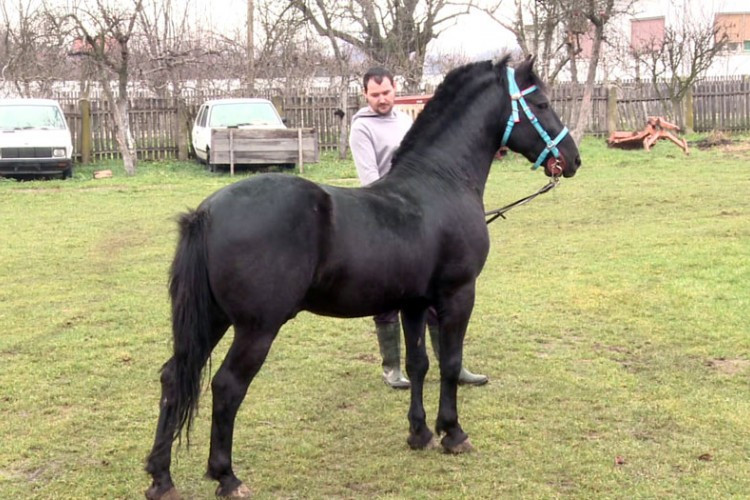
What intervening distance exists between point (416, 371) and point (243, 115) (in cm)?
1677

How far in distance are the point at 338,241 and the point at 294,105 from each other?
2022 cm

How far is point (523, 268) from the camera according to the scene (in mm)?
9281

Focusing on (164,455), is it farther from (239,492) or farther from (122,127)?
(122,127)

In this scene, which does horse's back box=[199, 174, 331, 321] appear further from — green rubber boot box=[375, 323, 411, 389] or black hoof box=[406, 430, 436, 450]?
green rubber boot box=[375, 323, 411, 389]

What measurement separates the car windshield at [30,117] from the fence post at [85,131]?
6.99 ft

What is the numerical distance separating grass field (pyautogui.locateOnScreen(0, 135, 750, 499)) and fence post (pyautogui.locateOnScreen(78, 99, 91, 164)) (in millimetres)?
10895

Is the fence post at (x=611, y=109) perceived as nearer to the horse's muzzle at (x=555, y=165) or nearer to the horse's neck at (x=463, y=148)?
the horse's muzzle at (x=555, y=165)

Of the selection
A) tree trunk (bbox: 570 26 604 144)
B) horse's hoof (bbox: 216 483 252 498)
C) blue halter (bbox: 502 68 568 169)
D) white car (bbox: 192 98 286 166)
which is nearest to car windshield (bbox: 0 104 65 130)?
white car (bbox: 192 98 286 166)

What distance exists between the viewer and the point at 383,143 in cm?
550

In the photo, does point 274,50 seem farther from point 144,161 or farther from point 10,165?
point 10,165

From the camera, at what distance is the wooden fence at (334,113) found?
2227cm

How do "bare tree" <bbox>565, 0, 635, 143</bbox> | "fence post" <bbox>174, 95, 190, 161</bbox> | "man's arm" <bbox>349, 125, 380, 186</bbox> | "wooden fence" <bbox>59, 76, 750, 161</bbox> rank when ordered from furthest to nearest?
"fence post" <bbox>174, 95, 190, 161</bbox>, "wooden fence" <bbox>59, 76, 750, 161</bbox>, "bare tree" <bbox>565, 0, 635, 143</bbox>, "man's arm" <bbox>349, 125, 380, 186</bbox>

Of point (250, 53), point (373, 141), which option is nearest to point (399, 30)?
point (250, 53)

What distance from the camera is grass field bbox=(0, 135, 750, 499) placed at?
13.9 feet
